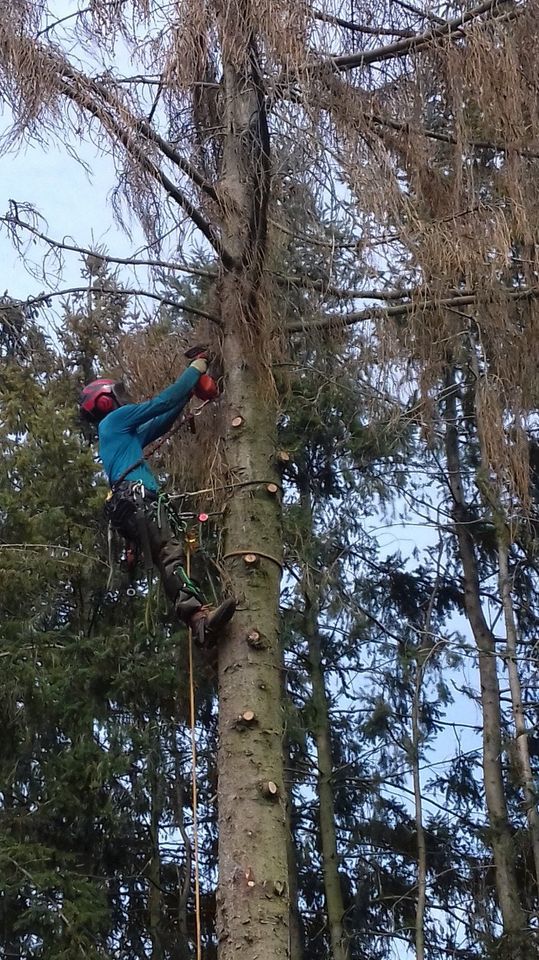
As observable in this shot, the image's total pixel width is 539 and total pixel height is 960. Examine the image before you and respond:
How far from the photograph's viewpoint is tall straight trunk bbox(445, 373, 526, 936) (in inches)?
396

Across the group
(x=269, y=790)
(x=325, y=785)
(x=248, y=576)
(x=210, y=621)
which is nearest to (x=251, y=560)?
(x=248, y=576)

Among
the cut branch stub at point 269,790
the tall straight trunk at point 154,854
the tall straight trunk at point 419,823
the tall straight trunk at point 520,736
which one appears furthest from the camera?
the tall straight trunk at point 154,854

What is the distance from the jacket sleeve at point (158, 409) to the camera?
15.1ft

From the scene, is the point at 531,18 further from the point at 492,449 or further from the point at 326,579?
the point at 326,579

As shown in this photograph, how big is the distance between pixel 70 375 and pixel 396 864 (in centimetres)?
594

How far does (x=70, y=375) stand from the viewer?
11.4 m

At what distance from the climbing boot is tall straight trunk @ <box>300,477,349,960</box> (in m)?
6.36

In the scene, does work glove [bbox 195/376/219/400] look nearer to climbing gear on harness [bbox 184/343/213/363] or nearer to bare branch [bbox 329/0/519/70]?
climbing gear on harness [bbox 184/343/213/363]

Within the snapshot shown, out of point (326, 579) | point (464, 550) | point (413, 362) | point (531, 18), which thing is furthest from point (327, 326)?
point (464, 550)

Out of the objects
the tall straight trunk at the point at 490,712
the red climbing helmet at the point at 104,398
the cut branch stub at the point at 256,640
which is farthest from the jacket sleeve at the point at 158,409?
the tall straight trunk at the point at 490,712

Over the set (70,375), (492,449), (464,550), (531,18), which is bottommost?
(492,449)

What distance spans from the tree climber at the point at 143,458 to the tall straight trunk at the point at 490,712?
4758mm

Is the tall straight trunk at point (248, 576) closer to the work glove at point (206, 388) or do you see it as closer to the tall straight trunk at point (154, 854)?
the work glove at point (206, 388)

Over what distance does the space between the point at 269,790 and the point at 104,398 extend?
2122 millimetres
